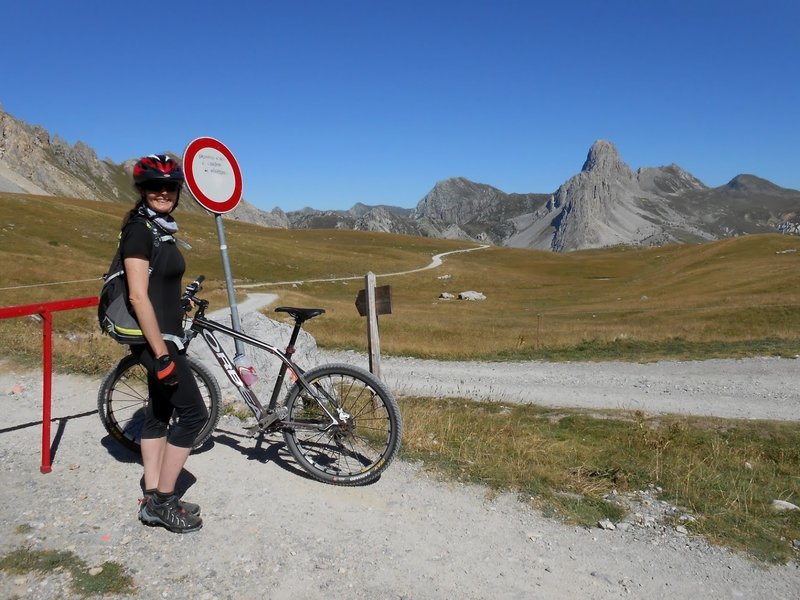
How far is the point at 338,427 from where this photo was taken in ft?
18.8

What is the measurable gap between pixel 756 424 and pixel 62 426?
12.9 m

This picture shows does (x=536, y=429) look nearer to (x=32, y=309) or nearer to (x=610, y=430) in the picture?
(x=610, y=430)

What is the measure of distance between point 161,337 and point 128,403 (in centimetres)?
295

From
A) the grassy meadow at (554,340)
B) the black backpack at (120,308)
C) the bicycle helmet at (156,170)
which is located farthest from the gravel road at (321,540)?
the bicycle helmet at (156,170)

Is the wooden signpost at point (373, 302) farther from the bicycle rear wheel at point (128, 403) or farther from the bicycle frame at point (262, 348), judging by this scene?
the bicycle rear wheel at point (128, 403)

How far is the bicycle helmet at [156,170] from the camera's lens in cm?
444

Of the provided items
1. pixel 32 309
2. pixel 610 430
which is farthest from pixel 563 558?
pixel 610 430

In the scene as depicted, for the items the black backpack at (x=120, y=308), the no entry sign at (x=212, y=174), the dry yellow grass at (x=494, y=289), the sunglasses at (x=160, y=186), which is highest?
the no entry sign at (x=212, y=174)

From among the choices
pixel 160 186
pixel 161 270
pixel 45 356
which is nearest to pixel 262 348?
pixel 161 270

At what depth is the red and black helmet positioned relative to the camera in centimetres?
444

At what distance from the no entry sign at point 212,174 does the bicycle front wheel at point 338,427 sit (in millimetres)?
3169

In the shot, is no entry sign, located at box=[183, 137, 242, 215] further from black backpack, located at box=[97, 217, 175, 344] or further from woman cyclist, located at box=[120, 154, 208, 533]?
black backpack, located at box=[97, 217, 175, 344]

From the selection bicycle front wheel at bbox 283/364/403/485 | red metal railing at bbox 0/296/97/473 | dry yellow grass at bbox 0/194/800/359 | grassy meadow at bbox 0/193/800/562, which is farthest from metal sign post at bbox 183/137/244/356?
dry yellow grass at bbox 0/194/800/359

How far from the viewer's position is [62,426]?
7.11m
